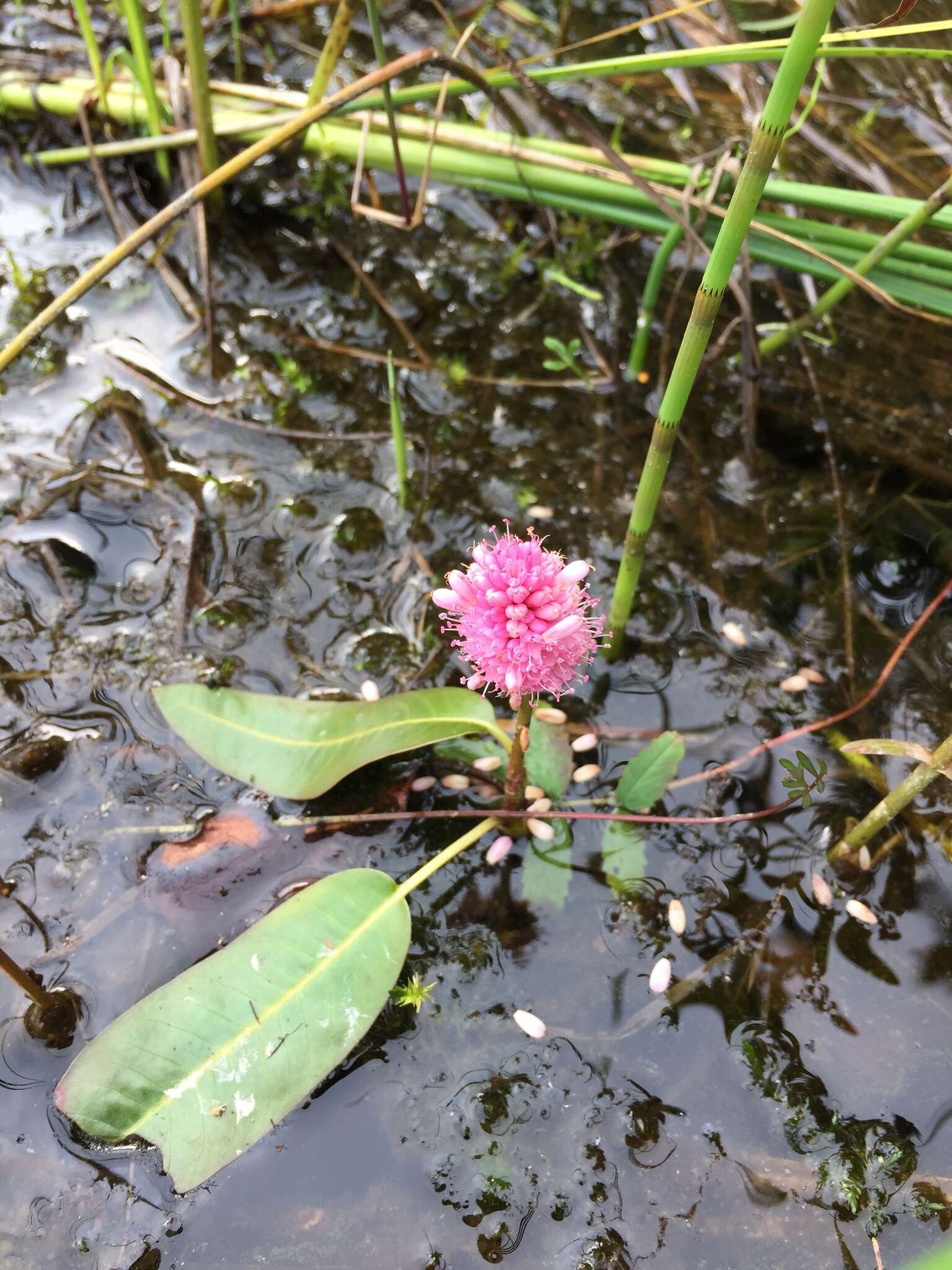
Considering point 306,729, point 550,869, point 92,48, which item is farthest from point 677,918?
point 92,48

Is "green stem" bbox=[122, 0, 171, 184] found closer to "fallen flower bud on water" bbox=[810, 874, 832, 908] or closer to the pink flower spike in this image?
the pink flower spike

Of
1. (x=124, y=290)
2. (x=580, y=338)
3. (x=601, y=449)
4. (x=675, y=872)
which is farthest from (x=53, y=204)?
(x=675, y=872)

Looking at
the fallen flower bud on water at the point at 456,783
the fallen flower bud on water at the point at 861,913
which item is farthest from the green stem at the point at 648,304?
the fallen flower bud on water at the point at 861,913

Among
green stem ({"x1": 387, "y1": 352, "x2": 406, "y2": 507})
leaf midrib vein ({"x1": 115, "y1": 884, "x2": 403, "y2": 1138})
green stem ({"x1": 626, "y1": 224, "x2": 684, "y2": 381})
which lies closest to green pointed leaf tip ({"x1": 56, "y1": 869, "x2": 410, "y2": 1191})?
leaf midrib vein ({"x1": 115, "y1": 884, "x2": 403, "y2": 1138})

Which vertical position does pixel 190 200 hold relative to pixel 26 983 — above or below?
above

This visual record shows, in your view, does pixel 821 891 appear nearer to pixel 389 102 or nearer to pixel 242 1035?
pixel 242 1035

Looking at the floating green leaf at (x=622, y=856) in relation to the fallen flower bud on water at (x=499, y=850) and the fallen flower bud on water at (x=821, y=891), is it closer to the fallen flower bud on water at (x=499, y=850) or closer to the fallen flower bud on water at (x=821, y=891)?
the fallen flower bud on water at (x=499, y=850)

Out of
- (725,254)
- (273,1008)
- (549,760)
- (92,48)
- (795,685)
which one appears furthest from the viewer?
(92,48)
